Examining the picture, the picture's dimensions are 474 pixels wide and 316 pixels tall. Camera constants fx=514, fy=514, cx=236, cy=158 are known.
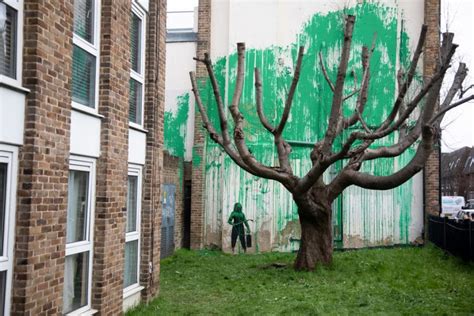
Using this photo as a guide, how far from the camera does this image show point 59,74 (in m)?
5.64

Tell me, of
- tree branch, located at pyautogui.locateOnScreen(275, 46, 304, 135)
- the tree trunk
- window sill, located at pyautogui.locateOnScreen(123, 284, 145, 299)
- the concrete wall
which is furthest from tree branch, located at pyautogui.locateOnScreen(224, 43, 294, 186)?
the concrete wall

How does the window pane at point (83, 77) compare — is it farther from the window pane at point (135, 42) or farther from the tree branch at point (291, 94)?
the tree branch at point (291, 94)

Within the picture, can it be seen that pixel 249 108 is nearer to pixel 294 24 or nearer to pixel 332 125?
pixel 294 24

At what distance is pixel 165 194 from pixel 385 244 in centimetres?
750

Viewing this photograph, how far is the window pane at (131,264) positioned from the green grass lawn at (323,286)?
459 millimetres

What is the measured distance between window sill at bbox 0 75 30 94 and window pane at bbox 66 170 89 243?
5.05ft

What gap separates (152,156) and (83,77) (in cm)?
247

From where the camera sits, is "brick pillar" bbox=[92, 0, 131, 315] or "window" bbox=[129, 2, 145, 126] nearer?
"brick pillar" bbox=[92, 0, 131, 315]

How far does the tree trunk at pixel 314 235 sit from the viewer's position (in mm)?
12031

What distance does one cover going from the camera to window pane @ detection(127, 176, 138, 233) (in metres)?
8.28

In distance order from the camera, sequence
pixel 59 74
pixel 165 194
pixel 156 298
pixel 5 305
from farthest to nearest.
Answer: pixel 165 194, pixel 156 298, pixel 59 74, pixel 5 305

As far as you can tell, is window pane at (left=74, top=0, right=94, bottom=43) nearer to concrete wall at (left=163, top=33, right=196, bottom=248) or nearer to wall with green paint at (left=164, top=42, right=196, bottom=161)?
concrete wall at (left=163, top=33, right=196, bottom=248)

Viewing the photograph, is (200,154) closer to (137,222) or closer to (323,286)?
(323,286)

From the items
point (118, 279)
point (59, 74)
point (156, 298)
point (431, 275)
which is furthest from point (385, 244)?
point (59, 74)
